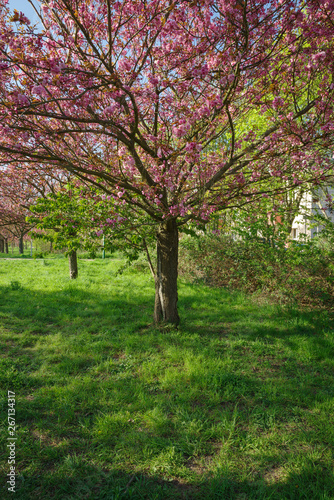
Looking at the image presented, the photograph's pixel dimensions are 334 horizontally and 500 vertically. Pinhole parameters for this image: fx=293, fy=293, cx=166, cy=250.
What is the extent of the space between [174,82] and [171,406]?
15.4 ft

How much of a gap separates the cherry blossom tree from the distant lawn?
2.26m

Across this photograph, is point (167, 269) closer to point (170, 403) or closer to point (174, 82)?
point (170, 403)

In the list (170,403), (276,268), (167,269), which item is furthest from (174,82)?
(276,268)

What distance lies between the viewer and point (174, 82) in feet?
15.1

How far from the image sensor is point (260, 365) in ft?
16.0

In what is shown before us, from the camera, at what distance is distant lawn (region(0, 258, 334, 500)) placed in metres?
2.67

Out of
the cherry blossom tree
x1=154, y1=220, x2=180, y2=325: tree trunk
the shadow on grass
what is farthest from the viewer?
x1=154, y1=220, x2=180, y2=325: tree trunk

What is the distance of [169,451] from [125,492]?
23.5 inches

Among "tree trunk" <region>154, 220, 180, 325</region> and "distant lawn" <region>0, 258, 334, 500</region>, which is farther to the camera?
"tree trunk" <region>154, 220, 180, 325</region>

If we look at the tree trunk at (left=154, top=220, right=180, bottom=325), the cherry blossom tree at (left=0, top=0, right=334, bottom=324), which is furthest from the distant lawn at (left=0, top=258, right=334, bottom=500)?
the cherry blossom tree at (left=0, top=0, right=334, bottom=324)

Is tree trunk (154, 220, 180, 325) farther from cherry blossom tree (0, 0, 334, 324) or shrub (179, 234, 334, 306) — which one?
shrub (179, 234, 334, 306)

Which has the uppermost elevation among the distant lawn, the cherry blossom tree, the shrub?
the cherry blossom tree

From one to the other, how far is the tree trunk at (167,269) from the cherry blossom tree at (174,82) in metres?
0.05

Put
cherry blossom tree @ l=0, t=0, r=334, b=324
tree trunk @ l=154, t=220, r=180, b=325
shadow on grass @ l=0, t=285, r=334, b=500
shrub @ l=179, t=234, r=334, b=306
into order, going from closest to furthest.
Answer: shadow on grass @ l=0, t=285, r=334, b=500 → cherry blossom tree @ l=0, t=0, r=334, b=324 → tree trunk @ l=154, t=220, r=180, b=325 → shrub @ l=179, t=234, r=334, b=306
